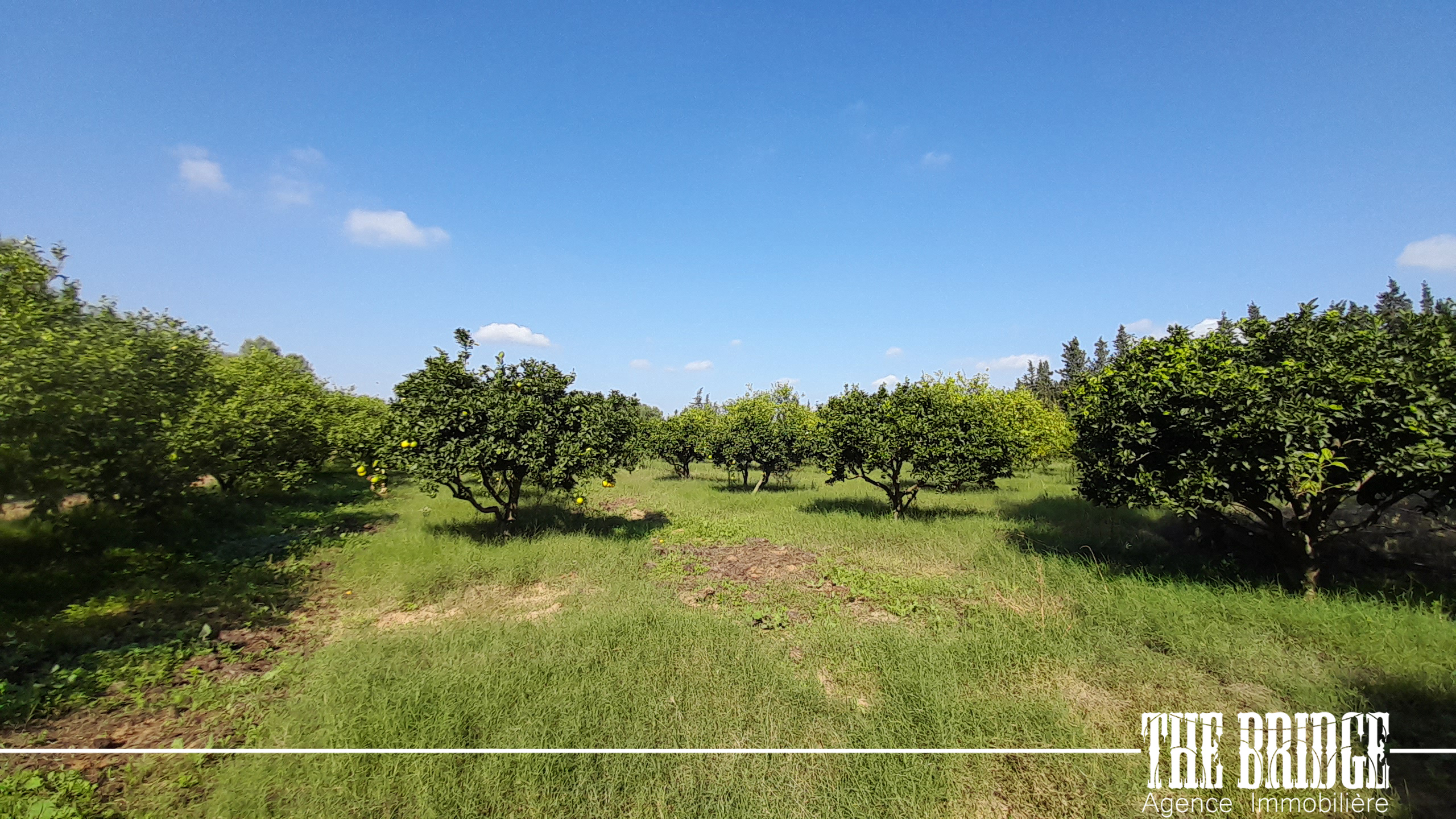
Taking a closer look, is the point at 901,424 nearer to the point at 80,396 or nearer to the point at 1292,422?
the point at 1292,422

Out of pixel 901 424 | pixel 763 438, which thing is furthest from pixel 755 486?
pixel 901 424

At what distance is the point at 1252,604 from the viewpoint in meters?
7.23

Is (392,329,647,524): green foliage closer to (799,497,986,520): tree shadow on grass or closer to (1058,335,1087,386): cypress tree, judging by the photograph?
(799,497,986,520): tree shadow on grass

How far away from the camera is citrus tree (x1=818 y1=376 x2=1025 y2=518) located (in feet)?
45.1

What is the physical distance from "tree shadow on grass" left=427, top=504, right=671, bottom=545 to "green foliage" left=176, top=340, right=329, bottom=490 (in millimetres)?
5012

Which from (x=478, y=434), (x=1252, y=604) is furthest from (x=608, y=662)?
(x=1252, y=604)

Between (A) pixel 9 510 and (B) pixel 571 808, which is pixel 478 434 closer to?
(A) pixel 9 510

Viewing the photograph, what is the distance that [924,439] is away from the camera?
14.1 m

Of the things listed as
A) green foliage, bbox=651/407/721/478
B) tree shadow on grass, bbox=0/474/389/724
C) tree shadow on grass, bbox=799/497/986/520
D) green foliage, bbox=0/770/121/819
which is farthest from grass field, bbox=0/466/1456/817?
green foliage, bbox=651/407/721/478

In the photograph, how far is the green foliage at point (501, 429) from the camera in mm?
11250

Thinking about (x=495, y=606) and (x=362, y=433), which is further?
(x=362, y=433)

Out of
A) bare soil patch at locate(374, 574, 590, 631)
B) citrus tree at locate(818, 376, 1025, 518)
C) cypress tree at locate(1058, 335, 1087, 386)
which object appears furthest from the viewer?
cypress tree at locate(1058, 335, 1087, 386)

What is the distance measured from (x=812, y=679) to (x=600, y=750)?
245 centimetres

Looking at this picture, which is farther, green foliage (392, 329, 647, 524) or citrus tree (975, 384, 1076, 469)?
citrus tree (975, 384, 1076, 469)
